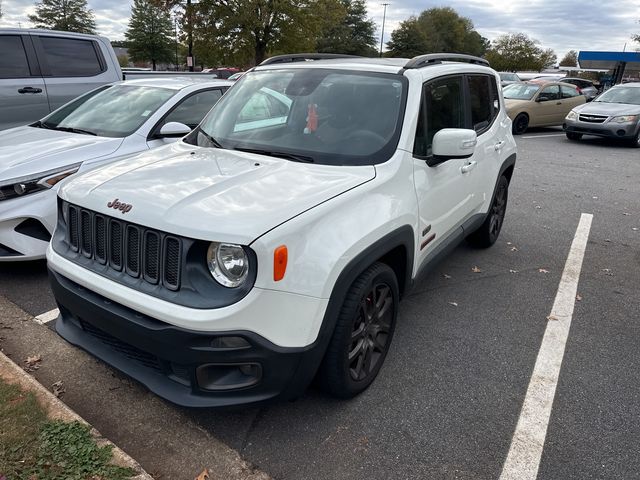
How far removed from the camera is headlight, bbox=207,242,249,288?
7.29 ft

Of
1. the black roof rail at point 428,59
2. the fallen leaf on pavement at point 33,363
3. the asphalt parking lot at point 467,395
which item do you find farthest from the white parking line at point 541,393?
the fallen leaf on pavement at point 33,363

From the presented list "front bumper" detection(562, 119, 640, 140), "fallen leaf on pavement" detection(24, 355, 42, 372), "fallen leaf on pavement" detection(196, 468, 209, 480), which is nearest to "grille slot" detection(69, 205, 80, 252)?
"fallen leaf on pavement" detection(24, 355, 42, 372)

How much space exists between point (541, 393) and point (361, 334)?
3.86 ft

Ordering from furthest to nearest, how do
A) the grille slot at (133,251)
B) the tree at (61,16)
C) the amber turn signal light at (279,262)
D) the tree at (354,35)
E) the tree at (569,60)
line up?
the tree at (569,60) → the tree at (354,35) → the tree at (61,16) → the grille slot at (133,251) → the amber turn signal light at (279,262)

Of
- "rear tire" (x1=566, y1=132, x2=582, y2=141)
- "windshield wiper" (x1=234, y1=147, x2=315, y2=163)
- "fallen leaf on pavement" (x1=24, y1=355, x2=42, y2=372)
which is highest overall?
"windshield wiper" (x1=234, y1=147, x2=315, y2=163)

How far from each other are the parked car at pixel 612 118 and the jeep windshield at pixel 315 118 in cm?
1198

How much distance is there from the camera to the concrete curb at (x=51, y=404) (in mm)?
2311

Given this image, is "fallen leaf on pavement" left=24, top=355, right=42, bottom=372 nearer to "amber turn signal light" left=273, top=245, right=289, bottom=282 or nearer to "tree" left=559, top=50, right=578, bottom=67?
"amber turn signal light" left=273, top=245, right=289, bottom=282

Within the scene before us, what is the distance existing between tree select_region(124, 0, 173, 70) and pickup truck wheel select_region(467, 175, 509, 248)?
176ft

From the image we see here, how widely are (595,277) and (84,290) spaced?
4.37 meters

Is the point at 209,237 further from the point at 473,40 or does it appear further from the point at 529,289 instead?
the point at 473,40

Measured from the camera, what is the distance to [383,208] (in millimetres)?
2773

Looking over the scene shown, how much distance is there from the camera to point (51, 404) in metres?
2.63

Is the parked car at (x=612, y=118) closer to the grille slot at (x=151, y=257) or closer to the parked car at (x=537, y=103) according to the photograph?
the parked car at (x=537, y=103)
